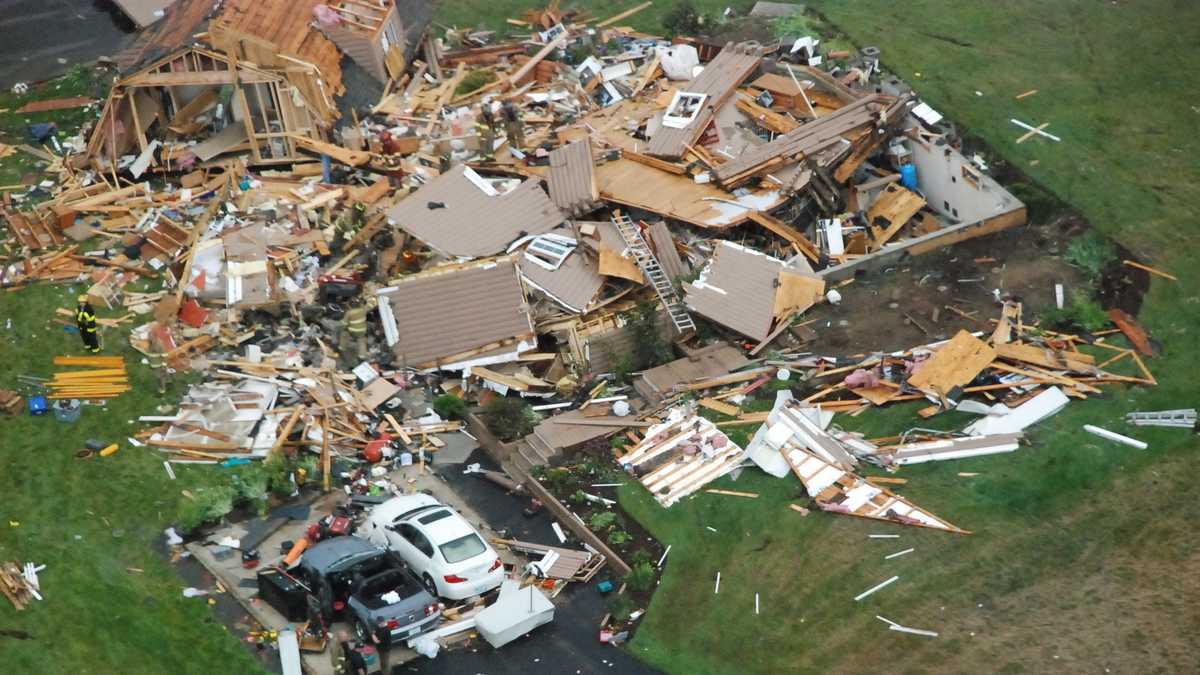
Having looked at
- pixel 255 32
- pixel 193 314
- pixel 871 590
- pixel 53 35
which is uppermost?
pixel 255 32

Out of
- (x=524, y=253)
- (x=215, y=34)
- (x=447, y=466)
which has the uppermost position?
(x=215, y=34)

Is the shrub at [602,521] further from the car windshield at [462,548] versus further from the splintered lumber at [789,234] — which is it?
the splintered lumber at [789,234]

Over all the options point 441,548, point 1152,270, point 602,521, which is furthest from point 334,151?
point 1152,270

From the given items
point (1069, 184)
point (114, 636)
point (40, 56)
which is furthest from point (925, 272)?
point (40, 56)

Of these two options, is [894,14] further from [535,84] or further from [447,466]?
[447,466]

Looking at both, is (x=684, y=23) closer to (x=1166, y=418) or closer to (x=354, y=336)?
(x=354, y=336)

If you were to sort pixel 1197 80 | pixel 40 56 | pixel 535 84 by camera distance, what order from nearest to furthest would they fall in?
1. pixel 1197 80
2. pixel 535 84
3. pixel 40 56
